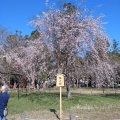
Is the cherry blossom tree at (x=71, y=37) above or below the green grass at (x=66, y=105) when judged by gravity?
above

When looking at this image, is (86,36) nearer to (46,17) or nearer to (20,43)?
(46,17)

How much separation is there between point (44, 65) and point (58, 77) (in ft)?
38.4

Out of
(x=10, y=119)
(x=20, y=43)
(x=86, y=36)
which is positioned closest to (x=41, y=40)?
(x=86, y=36)

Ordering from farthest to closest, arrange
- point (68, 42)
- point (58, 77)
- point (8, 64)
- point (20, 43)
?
point (20, 43) → point (8, 64) → point (68, 42) → point (58, 77)

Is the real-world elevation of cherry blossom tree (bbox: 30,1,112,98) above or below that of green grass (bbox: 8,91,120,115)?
above

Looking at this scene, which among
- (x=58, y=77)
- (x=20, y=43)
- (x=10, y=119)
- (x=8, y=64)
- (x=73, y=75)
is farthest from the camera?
(x=20, y=43)

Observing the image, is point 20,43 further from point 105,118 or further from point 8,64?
point 105,118

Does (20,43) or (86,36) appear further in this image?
(20,43)

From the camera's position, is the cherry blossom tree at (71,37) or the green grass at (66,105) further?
the cherry blossom tree at (71,37)

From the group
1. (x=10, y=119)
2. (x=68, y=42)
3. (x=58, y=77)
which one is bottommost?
(x=10, y=119)

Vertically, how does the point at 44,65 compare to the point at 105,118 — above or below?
above

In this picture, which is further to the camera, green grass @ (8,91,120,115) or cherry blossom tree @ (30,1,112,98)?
cherry blossom tree @ (30,1,112,98)

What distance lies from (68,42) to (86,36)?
59.3 inches

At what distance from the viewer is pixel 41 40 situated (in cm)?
2519
